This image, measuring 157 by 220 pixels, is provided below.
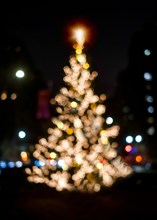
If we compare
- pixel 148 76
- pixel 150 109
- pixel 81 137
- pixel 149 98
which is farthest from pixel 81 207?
pixel 149 98

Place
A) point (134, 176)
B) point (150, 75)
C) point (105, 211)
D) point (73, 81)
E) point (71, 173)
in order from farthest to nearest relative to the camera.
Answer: point (150, 75), point (134, 176), point (71, 173), point (73, 81), point (105, 211)

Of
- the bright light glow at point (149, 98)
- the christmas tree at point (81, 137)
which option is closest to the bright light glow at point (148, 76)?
the bright light glow at point (149, 98)

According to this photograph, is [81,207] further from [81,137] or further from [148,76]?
[148,76]

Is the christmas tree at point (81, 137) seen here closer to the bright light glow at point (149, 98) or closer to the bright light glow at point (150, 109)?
the bright light glow at point (150, 109)

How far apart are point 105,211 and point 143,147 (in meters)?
32.0

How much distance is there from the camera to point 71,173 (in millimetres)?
17422

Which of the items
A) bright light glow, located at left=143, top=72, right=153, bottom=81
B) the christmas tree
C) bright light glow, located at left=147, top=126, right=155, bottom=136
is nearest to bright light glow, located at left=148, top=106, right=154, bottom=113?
bright light glow, located at left=147, top=126, right=155, bottom=136

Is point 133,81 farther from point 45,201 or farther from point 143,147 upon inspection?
point 45,201

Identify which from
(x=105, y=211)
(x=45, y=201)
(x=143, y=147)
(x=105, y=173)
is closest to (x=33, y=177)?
(x=105, y=173)

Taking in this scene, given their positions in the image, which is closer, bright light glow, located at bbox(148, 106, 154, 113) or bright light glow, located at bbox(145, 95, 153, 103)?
bright light glow, located at bbox(148, 106, 154, 113)

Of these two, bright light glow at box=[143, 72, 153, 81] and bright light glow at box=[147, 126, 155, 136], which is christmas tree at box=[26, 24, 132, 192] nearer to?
bright light glow at box=[147, 126, 155, 136]

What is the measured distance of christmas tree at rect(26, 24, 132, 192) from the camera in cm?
1623

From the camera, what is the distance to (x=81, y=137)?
16.7m

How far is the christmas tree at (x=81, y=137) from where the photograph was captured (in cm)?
Answer: 1623
